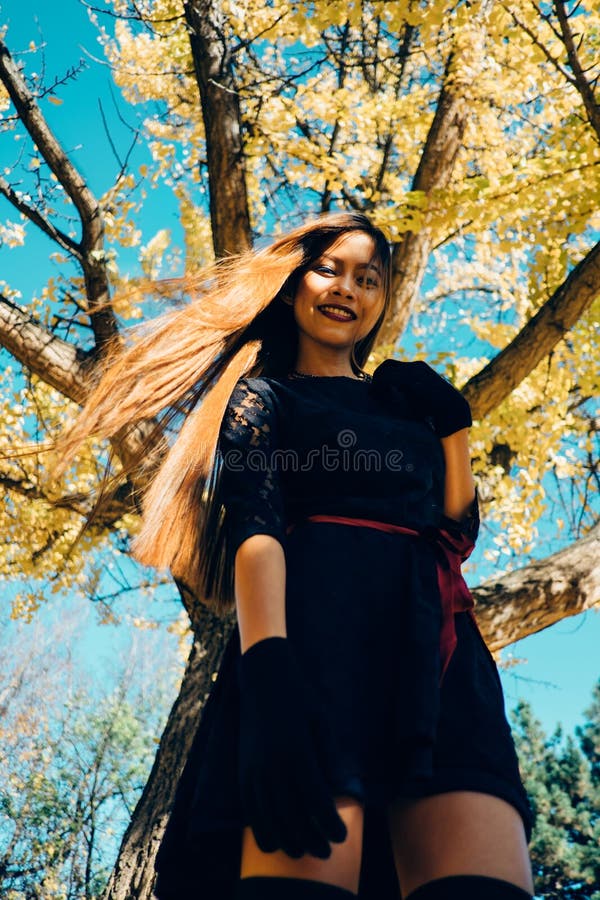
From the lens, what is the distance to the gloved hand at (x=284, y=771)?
1059 mm

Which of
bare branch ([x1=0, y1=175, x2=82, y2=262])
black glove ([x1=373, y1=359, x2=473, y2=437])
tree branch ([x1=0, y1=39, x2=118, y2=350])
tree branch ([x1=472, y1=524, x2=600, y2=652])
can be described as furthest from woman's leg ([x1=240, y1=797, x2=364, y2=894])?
bare branch ([x1=0, y1=175, x2=82, y2=262])

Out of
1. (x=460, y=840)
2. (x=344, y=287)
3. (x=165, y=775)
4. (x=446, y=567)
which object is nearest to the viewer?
(x=460, y=840)

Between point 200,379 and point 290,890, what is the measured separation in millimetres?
1212

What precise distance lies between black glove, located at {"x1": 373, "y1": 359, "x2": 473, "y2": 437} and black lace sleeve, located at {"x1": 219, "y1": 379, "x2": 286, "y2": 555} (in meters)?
0.30

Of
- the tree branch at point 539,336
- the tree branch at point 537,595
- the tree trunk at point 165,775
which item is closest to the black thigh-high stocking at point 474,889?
the tree trunk at point 165,775

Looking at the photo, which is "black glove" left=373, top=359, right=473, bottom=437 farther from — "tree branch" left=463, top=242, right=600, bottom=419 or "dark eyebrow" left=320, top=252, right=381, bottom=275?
"tree branch" left=463, top=242, right=600, bottom=419

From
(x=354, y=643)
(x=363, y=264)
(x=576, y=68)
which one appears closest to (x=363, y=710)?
(x=354, y=643)

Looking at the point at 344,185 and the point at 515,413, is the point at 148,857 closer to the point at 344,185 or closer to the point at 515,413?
the point at 515,413

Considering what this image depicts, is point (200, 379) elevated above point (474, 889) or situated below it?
above

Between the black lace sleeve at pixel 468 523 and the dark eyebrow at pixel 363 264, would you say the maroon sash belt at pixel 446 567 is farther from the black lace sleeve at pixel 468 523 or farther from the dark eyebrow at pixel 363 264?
the dark eyebrow at pixel 363 264

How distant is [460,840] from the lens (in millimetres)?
1208

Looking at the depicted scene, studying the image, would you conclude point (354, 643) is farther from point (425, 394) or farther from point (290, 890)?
point (425, 394)

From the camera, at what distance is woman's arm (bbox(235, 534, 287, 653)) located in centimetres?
125

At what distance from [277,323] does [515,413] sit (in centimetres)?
325
